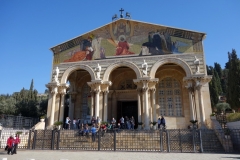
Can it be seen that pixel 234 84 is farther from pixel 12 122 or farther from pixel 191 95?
pixel 12 122

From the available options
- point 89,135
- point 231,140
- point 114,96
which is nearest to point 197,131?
point 231,140

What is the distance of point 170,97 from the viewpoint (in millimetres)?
19344

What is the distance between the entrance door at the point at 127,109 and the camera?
2059 centimetres

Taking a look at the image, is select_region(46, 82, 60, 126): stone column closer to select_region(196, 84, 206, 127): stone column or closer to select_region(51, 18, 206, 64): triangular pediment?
select_region(51, 18, 206, 64): triangular pediment

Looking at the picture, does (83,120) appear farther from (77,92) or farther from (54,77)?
(54,77)

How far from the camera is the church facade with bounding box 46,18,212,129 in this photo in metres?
17.0

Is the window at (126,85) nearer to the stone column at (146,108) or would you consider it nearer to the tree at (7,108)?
the stone column at (146,108)

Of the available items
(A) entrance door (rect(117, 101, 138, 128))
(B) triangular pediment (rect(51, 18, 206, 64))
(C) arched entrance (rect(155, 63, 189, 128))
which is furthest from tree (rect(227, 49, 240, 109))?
(A) entrance door (rect(117, 101, 138, 128))

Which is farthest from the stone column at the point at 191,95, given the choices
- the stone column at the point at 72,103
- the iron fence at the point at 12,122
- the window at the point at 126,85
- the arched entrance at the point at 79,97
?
the iron fence at the point at 12,122

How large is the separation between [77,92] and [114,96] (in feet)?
14.9

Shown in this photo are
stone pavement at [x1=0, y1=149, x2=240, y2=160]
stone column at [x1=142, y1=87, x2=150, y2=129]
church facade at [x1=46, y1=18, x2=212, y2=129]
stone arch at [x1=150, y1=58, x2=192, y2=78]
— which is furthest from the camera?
stone arch at [x1=150, y1=58, x2=192, y2=78]

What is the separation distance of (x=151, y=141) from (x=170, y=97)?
8671 mm

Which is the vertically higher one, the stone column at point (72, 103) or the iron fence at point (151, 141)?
the stone column at point (72, 103)

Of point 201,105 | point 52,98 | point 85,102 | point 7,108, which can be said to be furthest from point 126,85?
point 7,108
